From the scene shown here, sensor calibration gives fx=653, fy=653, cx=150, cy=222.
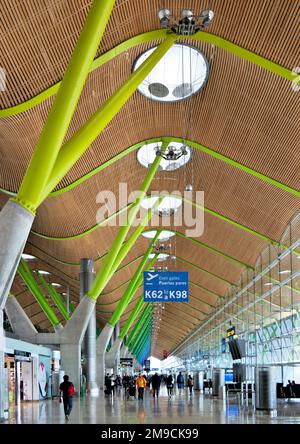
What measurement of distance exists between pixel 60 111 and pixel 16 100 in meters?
6.61

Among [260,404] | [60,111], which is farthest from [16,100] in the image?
[260,404]

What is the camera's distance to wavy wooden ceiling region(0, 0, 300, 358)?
19.0 meters

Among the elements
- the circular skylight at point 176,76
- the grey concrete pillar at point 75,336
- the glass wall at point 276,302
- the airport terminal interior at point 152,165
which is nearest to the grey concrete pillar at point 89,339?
the airport terminal interior at point 152,165

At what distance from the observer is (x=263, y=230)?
114 feet

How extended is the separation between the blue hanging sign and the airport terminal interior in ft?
0.20

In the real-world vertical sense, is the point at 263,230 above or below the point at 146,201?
below

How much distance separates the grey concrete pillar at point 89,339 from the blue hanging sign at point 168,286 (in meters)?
9.63

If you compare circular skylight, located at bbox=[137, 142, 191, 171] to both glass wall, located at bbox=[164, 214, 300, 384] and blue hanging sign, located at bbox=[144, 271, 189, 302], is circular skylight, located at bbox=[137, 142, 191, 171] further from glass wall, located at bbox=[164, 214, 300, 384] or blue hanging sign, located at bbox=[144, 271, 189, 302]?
glass wall, located at bbox=[164, 214, 300, 384]

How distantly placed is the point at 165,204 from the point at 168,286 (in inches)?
407

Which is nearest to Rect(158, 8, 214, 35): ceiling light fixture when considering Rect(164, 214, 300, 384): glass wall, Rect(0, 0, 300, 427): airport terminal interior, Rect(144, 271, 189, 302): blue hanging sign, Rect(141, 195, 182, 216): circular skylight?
Rect(0, 0, 300, 427): airport terminal interior
